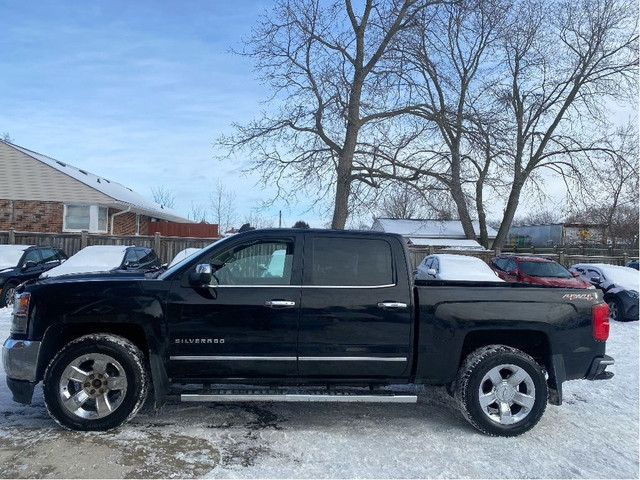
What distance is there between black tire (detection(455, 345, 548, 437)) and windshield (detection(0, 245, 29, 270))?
11419mm

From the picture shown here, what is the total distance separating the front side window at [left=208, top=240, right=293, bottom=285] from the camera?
182 inches

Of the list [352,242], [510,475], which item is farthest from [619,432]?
[352,242]

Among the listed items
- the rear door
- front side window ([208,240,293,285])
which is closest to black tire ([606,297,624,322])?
the rear door

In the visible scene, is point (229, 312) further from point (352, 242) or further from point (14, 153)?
point (14, 153)

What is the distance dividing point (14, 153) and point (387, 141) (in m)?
17.1

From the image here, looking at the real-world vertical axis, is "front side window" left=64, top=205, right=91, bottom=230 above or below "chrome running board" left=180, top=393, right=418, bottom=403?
above

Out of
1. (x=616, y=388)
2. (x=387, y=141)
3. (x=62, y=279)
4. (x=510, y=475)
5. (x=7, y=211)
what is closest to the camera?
(x=510, y=475)

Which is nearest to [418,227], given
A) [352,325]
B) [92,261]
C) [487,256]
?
[487,256]

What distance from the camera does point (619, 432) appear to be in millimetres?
4734

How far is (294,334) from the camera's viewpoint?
177 inches

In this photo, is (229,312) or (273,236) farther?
(273,236)

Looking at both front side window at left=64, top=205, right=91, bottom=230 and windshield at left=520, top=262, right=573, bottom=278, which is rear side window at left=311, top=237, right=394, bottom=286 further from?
front side window at left=64, top=205, right=91, bottom=230

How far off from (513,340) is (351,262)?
69.5 inches

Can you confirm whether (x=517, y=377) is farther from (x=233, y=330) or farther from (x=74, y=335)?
(x=74, y=335)
